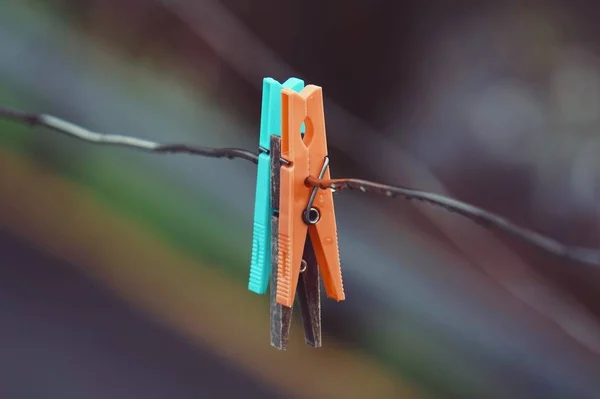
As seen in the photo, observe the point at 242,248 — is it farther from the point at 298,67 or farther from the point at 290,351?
the point at 298,67

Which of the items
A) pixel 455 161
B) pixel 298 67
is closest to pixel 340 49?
pixel 298 67

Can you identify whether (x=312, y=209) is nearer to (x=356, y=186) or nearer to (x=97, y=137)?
(x=356, y=186)

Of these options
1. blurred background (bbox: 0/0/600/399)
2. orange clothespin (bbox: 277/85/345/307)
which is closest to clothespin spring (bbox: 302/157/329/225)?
orange clothespin (bbox: 277/85/345/307)

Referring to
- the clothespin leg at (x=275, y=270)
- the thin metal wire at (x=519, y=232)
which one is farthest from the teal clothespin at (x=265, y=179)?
the thin metal wire at (x=519, y=232)

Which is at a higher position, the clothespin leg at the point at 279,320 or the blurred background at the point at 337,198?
the blurred background at the point at 337,198

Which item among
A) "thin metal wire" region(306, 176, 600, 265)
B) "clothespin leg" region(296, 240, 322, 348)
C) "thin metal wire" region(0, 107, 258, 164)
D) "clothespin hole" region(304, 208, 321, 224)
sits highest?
"thin metal wire" region(0, 107, 258, 164)

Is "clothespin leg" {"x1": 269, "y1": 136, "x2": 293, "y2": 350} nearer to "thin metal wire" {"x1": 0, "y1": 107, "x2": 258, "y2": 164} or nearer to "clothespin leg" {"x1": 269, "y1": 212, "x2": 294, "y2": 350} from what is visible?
"clothespin leg" {"x1": 269, "y1": 212, "x2": 294, "y2": 350}

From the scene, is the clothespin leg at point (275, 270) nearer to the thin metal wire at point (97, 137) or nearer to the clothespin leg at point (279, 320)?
the clothespin leg at point (279, 320)

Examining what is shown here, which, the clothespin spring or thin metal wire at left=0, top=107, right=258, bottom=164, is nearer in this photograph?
the clothespin spring
